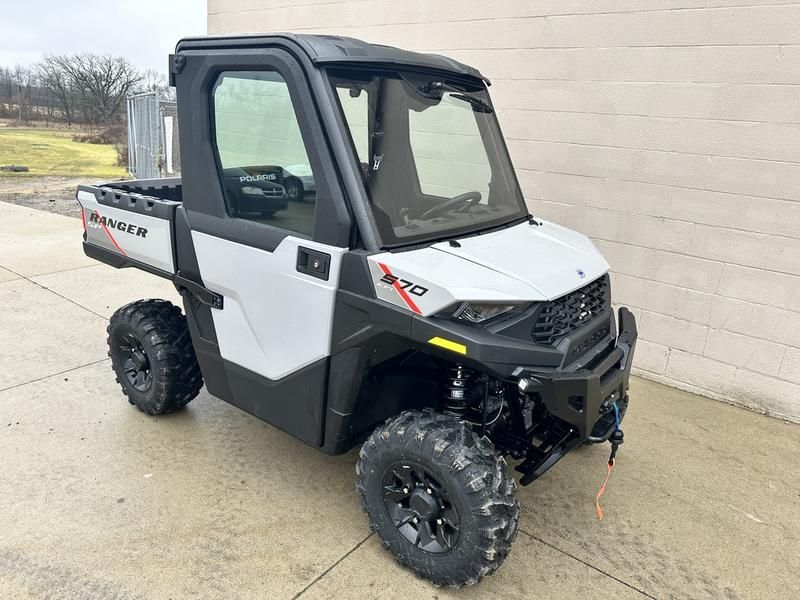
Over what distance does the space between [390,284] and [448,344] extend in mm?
326

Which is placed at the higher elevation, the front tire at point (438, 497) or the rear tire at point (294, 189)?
the rear tire at point (294, 189)

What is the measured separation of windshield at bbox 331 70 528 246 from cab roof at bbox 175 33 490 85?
6cm

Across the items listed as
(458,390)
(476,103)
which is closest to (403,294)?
(458,390)

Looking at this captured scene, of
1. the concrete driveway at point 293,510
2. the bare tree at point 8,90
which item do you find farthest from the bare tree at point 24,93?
the concrete driveway at point 293,510

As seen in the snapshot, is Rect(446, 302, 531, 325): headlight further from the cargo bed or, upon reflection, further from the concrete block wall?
the concrete block wall

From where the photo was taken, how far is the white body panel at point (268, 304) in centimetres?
260

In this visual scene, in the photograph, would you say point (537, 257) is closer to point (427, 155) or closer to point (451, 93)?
point (427, 155)

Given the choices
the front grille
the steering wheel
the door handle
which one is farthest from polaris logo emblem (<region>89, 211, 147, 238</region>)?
the front grille

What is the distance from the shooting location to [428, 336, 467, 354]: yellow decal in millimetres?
2262

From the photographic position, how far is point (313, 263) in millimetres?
2553

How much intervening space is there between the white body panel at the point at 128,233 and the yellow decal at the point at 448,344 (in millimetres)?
1683

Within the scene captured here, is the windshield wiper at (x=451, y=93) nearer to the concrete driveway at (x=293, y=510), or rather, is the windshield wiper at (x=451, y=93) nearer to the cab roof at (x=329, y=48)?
the cab roof at (x=329, y=48)

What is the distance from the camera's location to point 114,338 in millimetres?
3848

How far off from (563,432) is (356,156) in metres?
1.59
